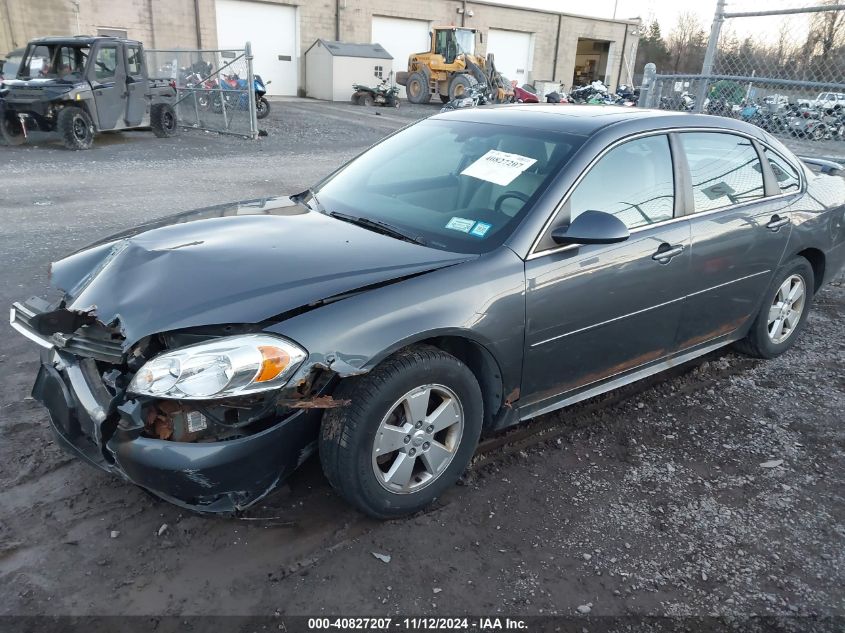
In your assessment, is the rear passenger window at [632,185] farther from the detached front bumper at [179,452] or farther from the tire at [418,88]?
the tire at [418,88]

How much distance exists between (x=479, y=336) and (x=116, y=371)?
4.80 ft

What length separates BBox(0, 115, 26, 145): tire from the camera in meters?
12.7

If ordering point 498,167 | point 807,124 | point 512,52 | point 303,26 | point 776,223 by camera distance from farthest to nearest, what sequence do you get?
1. point 512,52
2. point 303,26
3. point 807,124
4. point 776,223
5. point 498,167

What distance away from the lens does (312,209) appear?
139 inches

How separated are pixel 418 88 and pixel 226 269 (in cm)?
2705

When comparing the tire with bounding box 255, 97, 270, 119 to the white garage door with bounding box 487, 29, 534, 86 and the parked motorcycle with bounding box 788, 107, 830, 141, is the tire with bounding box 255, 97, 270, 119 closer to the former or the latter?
the parked motorcycle with bounding box 788, 107, 830, 141

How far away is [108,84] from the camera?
44.2 feet

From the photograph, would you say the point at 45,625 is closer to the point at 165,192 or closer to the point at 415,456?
the point at 415,456

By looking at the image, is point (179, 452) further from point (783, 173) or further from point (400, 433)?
point (783, 173)

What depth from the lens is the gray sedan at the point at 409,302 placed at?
7.84 feet

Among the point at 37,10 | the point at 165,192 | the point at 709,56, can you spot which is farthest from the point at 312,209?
the point at 37,10

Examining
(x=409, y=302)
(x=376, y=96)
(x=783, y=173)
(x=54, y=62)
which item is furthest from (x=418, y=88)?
(x=409, y=302)

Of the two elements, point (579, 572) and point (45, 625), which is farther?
point (579, 572)

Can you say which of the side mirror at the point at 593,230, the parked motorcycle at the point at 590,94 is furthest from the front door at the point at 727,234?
the parked motorcycle at the point at 590,94
